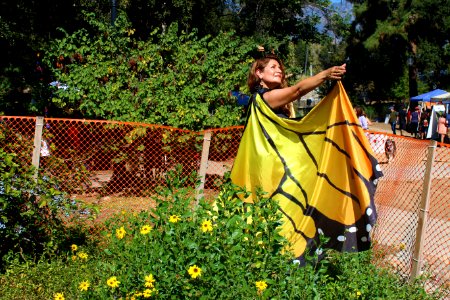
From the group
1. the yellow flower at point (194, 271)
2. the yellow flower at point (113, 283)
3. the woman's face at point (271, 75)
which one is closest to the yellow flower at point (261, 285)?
the yellow flower at point (194, 271)

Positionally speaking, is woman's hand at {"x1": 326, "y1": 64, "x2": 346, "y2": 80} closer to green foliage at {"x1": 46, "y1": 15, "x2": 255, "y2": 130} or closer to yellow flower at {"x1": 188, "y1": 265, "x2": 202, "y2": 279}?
yellow flower at {"x1": 188, "y1": 265, "x2": 202, "y2": 279}

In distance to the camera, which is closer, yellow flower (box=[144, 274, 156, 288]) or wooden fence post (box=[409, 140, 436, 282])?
yellow flower (box=[144, 274, 156, 288])

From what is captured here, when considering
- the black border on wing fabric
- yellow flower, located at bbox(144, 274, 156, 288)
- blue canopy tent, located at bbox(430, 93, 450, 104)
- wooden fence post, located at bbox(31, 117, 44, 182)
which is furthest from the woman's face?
blue canopy tent, located at bbox(430, 93, 450, 104)

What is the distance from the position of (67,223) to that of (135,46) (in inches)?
158

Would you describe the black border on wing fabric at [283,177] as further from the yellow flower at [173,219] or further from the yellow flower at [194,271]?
the yellow flower at [194,271]

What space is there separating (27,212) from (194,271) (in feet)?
5.90

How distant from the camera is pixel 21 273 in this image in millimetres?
3707

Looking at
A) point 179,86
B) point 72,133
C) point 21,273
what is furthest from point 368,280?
point 179,86

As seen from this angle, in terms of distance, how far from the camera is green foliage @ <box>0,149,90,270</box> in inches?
149

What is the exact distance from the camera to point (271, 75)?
3541 mm

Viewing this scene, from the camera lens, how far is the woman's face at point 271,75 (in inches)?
140

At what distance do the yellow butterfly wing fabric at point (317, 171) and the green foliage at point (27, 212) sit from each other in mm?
1579

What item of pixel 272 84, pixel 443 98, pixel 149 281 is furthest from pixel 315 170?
pixel 443 98

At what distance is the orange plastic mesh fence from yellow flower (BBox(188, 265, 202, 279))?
2927mm
